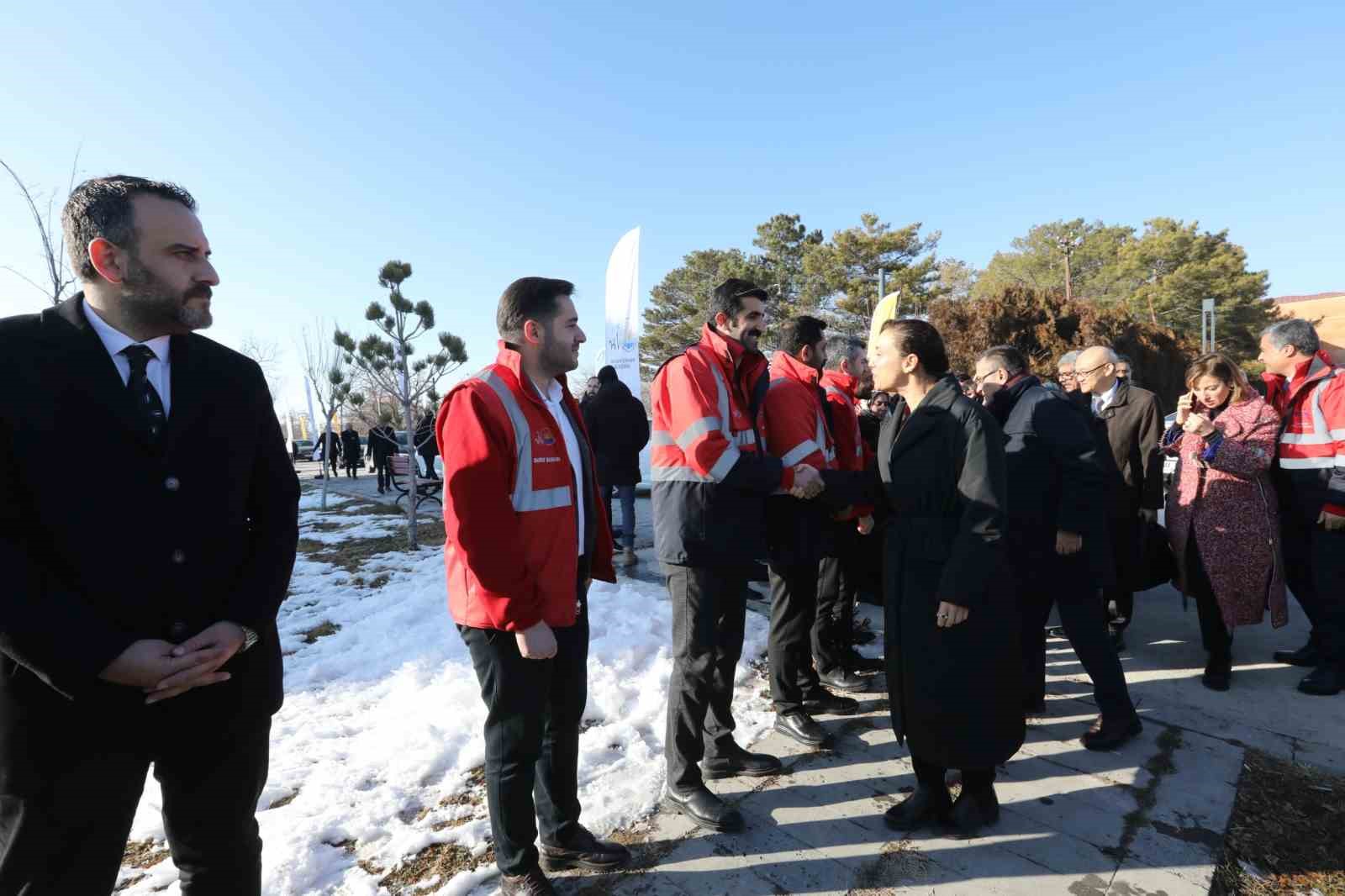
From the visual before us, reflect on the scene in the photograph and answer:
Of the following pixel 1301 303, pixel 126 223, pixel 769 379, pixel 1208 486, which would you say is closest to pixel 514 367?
pixel 126 223

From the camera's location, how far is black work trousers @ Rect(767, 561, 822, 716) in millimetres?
3432

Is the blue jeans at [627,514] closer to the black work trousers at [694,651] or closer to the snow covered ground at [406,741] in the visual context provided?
the snow covered ground at [406,741]

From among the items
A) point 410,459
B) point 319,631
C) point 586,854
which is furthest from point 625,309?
point 586,854

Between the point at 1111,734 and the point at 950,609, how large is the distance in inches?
63.6

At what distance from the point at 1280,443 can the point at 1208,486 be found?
26.5 inches

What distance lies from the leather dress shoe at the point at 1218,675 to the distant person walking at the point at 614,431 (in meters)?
4.85

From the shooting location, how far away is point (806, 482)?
10.0ft

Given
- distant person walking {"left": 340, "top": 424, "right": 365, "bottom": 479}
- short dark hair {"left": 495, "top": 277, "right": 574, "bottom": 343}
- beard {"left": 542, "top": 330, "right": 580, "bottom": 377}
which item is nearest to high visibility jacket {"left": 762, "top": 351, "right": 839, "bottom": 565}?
beard {"left": 542, "top": 330, "right": 580, "bottom": 377}

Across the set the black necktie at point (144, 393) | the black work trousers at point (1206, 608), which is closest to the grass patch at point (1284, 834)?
the black work trousers at point (1206, 608)

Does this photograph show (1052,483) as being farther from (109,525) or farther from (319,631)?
(319,631)

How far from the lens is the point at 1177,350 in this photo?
24859 millimetres

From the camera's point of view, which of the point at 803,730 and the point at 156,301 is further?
the point at 803,730

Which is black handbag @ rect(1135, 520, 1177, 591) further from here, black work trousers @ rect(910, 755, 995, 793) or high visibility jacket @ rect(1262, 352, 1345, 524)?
black work trousers @ rect(910, 755, 995, 793)

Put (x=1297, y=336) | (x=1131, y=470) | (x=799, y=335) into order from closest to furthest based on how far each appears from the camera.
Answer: (x=799, y=335)
(x=1297, y=336)
(x=1131, y=470)
